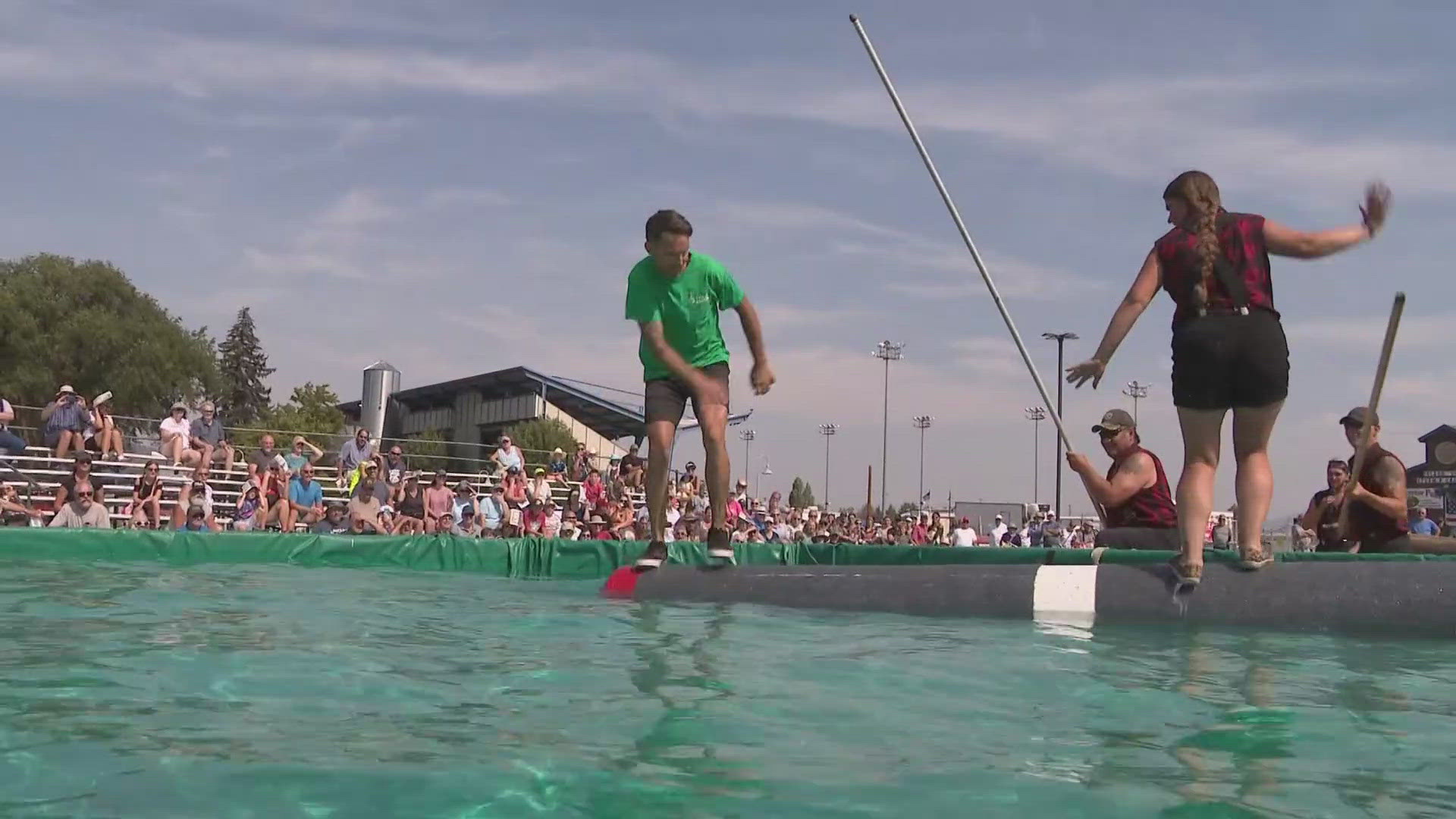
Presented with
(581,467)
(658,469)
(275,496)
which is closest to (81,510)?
(275,496)

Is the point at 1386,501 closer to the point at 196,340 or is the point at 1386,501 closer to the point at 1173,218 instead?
the point at 1173,218

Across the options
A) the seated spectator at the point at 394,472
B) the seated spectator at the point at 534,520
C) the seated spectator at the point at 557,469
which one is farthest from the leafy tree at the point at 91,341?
the seated spectator at the point at 534,520

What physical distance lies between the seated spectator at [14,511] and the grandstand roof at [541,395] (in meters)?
41.3

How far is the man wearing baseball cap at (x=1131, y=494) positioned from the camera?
7199 millimetres

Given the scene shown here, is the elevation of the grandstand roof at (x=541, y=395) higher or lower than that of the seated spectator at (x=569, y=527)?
higher

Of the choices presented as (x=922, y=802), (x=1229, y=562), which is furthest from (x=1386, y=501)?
(x=922, y=802)

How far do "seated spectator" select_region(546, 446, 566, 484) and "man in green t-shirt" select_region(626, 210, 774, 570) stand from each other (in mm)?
16415

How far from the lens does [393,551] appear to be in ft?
26.9

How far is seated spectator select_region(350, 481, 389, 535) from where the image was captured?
14367 millimetres

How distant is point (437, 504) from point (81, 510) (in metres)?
4.51

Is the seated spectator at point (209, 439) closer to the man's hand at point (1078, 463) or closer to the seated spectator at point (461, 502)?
the seated spectator at point (461, 502)

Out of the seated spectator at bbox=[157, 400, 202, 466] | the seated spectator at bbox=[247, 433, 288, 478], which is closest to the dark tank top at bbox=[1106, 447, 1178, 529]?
the seated spectator at bbox=[247, 433, 288, 478]

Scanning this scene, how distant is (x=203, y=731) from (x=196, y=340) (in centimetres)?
5839

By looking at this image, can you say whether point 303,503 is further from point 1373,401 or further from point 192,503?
point 1373,401
